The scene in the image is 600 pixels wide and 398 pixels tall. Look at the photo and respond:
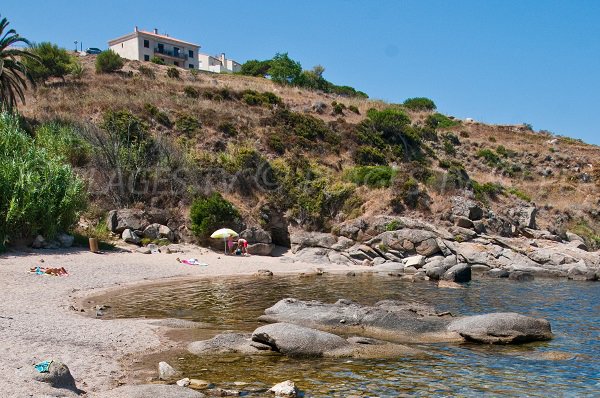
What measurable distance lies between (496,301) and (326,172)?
26.3 meters

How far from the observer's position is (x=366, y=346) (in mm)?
12914

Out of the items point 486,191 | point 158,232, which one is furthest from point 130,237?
point 486,191

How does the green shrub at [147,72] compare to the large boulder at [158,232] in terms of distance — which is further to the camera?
the green shrub at [147,72]

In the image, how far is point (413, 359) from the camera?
12188 mm

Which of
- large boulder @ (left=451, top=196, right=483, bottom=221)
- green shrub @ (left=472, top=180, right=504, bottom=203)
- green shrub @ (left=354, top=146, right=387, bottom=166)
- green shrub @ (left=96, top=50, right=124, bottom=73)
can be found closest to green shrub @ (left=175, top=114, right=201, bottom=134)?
green shrub @ (left=354, top=146, right=387, bottom=166)

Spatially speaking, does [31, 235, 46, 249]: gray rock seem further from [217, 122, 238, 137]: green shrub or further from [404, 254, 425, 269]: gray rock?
[217, 122, 238, 137]: green shrub

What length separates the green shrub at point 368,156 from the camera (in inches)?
2023

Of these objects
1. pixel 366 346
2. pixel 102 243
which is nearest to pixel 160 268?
pixel 102 243

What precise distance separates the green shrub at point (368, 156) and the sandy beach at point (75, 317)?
22968mm

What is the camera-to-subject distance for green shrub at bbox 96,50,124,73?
61219 mm

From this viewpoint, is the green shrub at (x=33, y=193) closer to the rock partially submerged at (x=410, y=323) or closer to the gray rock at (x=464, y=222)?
the rock partially submerged at (x=410, y=323)

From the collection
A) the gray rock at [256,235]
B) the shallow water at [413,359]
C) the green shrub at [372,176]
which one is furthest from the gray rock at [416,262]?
the green shrub at [372,176]

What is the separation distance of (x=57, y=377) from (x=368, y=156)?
45145 mm

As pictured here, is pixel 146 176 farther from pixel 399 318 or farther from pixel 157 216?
pixel 399 318
